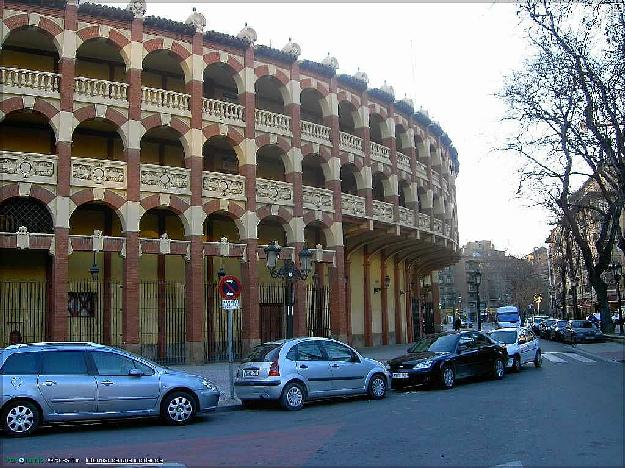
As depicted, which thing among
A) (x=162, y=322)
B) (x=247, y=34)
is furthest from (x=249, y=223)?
(x=247, y=34)

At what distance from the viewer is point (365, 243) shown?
3472 centimetres

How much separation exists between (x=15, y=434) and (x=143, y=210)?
47.6 feet

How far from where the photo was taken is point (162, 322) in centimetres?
2634

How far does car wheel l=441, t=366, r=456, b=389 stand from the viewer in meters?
17.1

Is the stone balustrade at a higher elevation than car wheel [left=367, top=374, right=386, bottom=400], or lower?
higher

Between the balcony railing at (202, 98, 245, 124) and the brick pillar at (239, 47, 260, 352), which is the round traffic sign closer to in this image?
the brick pillar at (239, 47, 260, 352)

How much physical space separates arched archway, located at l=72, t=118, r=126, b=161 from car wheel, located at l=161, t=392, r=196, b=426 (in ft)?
54.0

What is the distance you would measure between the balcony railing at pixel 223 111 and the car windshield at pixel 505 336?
13786 millimetres

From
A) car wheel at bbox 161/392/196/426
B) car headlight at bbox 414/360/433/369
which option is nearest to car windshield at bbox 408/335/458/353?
car headlight at bbox 414/360/433/369

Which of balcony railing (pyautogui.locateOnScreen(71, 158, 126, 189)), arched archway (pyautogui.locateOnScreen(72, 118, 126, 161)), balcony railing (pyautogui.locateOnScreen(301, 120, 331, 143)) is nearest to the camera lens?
balcony railing (pyautogui.locateOnScreen(71, 158, 126, 189))

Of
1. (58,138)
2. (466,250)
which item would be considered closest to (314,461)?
(58,138)

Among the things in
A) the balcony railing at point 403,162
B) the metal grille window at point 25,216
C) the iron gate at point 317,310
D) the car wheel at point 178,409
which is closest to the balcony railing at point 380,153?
the balcony railing at point 403,162

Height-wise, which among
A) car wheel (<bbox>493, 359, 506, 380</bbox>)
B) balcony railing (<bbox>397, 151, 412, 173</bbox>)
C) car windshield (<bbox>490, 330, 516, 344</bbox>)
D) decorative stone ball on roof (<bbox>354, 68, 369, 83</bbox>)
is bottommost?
car wheel (<bbox>493, 359, 506, 380</bbox>)

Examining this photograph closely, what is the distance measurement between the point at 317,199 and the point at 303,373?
16618 millimetres
